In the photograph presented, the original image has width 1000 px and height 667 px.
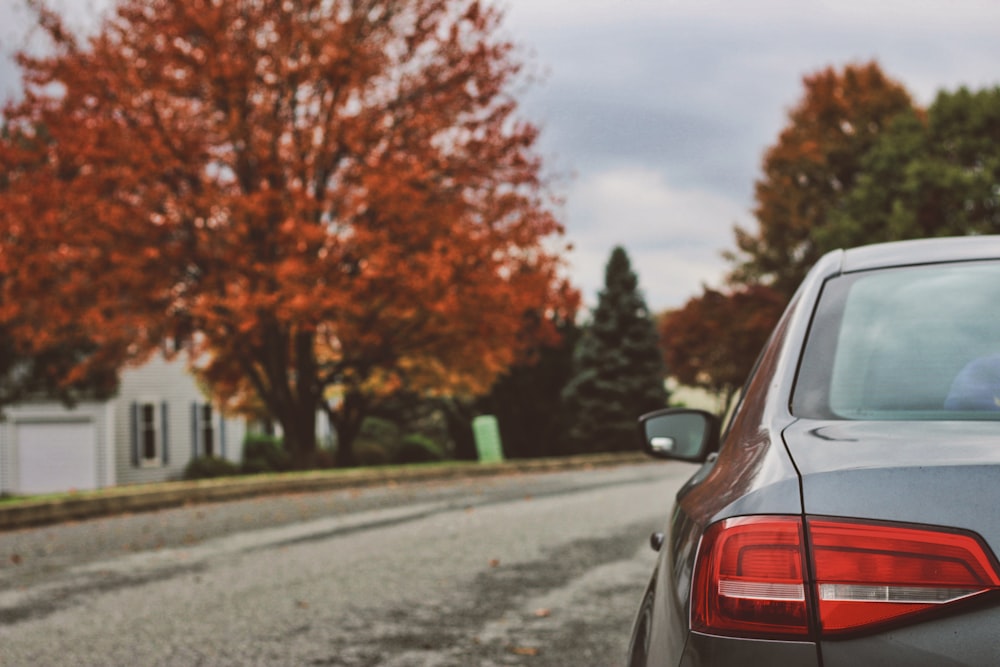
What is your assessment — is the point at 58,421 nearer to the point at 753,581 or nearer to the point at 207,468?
the point at 207,468

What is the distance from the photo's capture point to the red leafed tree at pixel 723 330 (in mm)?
31578

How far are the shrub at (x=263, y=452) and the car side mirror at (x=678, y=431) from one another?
30225mm

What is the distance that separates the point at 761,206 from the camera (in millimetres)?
45875

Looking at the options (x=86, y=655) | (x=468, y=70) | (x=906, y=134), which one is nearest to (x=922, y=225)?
(x=906, y=134)

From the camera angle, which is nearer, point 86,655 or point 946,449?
point 946,449

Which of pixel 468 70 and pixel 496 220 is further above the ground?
pixel 468 70

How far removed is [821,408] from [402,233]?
56.1 feet

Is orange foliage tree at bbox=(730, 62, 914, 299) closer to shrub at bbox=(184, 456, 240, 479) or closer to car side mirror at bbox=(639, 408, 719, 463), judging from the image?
shrub at bbox=(184, 456, 240, 479)

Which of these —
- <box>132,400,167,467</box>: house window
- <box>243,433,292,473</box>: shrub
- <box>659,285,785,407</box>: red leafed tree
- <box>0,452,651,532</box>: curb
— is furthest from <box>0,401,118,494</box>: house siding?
<box>659,285,785,407</box>: red leafed tree

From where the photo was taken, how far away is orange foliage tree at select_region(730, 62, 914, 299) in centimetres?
4272

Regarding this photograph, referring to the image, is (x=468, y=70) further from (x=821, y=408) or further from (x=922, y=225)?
(x=821, y=408)

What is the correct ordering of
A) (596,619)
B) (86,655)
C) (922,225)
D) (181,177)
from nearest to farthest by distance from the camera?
(86,655)
(596,619)
(181,177)
(922,225)

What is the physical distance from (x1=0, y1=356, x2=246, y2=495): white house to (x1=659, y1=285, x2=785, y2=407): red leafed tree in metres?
14.7

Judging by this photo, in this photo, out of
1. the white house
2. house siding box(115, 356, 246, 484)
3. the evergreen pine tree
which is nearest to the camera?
the white house
